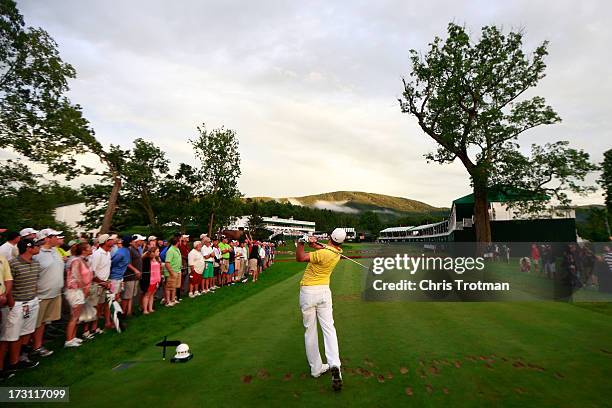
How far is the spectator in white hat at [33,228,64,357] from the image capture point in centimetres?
722

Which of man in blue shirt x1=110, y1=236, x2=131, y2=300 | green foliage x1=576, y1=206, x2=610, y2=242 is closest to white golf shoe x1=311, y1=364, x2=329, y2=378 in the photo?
man in blue shirt x1=110, y1=236, x2=131, y2=300

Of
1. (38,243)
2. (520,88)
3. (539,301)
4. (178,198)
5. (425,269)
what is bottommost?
(539,301)

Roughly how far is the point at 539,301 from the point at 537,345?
7.14 metres

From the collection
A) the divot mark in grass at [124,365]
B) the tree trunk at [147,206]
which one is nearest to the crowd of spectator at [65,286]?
the divot mark in grass at [124,365]

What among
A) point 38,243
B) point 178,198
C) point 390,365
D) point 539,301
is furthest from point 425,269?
point 178,198

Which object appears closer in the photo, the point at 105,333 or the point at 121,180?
the point at 105,333

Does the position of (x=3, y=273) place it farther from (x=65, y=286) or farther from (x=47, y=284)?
(x=65, y=286)

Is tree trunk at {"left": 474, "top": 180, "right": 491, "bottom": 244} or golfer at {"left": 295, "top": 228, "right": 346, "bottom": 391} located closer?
golfer at {"left": 295, "top": 228, "right": 346, "bottom": 391}

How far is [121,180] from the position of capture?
45.1 m

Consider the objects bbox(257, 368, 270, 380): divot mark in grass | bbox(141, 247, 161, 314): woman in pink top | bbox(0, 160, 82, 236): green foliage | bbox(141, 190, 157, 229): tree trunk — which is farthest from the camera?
bbox(141, 190, 157, 229): tree trunk

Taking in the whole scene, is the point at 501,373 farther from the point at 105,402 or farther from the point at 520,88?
the point at 520,88

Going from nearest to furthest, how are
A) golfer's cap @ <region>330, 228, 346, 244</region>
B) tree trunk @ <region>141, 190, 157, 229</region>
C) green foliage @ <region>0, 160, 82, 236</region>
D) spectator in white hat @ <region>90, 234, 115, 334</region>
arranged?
Answer: golfer's cap @ <region>330, 228, 346, 244</region>, spectator in white hat @ <region>90, 234, 115, 334</region>, green foliage @ <region>0, 160, 82, 236</region>, tree trunk @ <region>141, 190, 157, 229</region>

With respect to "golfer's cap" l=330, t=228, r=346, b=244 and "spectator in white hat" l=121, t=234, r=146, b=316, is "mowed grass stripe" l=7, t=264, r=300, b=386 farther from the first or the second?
"golfer's cap" l=330, t=228, r=346, b=244

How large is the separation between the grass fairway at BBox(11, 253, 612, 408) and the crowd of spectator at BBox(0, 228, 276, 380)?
63 cm
